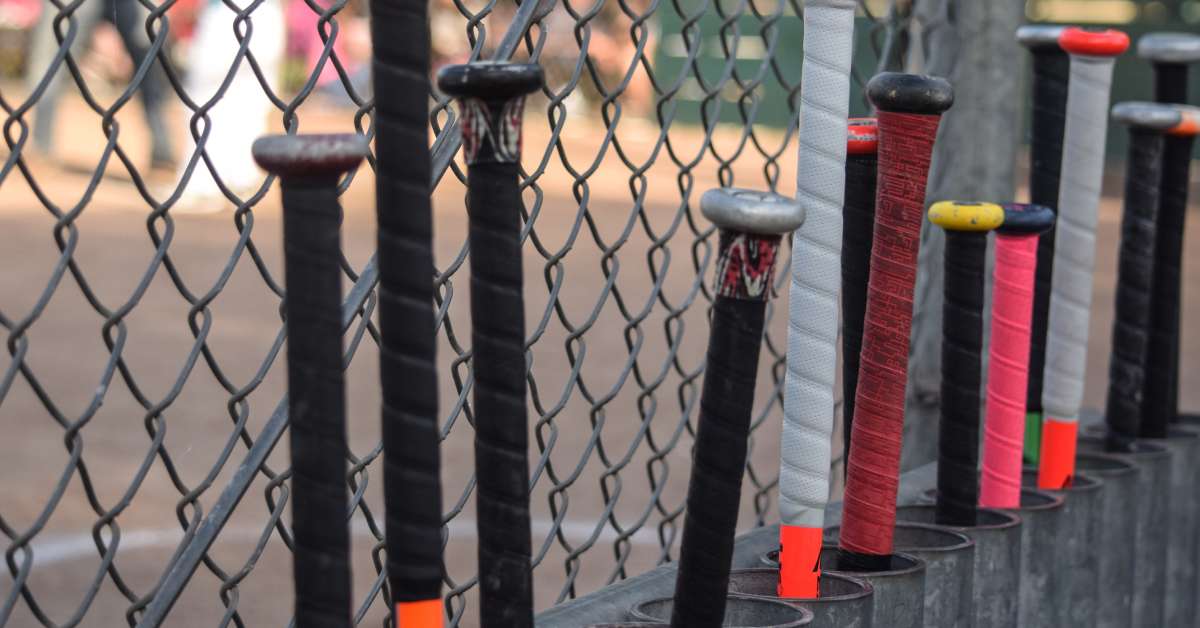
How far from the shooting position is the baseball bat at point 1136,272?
6.88 feet

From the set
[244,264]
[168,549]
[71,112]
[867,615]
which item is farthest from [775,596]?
[71,112]

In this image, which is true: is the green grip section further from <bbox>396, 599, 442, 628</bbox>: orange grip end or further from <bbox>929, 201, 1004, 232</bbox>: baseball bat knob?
<bbox>396, 599, 442, 628</bbox>: orange grip end

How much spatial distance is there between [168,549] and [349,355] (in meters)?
1.80

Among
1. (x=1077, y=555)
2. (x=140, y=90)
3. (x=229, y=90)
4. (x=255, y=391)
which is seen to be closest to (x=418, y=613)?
(x=1077, y=555)

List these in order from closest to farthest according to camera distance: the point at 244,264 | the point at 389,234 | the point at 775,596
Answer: the point at 389,234
the point at 775,596
the point at 244,264

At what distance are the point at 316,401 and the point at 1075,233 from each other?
Answer: 1.25 metres

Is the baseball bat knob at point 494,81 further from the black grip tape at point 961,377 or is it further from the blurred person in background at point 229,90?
the blurred person in background at point 229,90

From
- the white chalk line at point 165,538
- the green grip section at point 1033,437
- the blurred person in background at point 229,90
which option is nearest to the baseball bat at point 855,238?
the green grip section at point 1033,437

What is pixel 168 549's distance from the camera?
129 inches

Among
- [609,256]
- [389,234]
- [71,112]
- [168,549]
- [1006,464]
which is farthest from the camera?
[71,112]

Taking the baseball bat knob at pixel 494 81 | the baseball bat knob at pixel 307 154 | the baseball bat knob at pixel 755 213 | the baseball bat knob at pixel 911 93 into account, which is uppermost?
the baseball bat knob at pixel 494 81

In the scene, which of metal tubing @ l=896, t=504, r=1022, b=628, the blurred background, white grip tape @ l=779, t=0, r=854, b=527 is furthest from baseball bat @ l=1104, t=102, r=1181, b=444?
white grip tape @ l=779, t=0, r=854, b=527

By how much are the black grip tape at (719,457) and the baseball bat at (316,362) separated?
29 centimetres

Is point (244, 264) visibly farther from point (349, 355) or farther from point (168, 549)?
point (349, 355)
